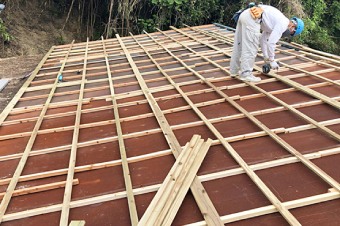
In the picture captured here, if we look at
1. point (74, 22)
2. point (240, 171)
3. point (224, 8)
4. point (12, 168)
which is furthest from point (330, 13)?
point (12, 168)

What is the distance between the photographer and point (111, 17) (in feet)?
→ 32.0

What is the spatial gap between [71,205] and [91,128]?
3.99 feet

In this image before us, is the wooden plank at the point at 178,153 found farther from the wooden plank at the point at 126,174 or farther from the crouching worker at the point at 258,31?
the crouching worker at the point at 258,31

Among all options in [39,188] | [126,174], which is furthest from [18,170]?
[126,174]

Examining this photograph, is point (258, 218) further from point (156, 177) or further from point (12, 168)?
point (12, 168)

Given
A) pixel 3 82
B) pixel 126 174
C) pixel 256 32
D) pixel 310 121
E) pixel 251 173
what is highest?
pixel 256 32

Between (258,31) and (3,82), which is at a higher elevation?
(258,31)

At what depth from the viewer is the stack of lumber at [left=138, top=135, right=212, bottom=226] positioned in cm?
175

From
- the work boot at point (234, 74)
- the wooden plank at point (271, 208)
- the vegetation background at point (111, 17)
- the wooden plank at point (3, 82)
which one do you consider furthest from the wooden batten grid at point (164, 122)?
the vegetation background at point (111, 17)

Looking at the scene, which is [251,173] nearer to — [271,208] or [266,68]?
[271,208]

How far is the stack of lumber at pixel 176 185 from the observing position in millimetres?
1755

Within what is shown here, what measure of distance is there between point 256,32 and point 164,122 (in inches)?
73.9

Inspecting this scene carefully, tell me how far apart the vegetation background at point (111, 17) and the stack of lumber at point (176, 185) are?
22.8 feet

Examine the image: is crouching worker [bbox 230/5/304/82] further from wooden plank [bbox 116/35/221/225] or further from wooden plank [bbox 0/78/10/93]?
wooden plank [bbox 0/78/10/93]
